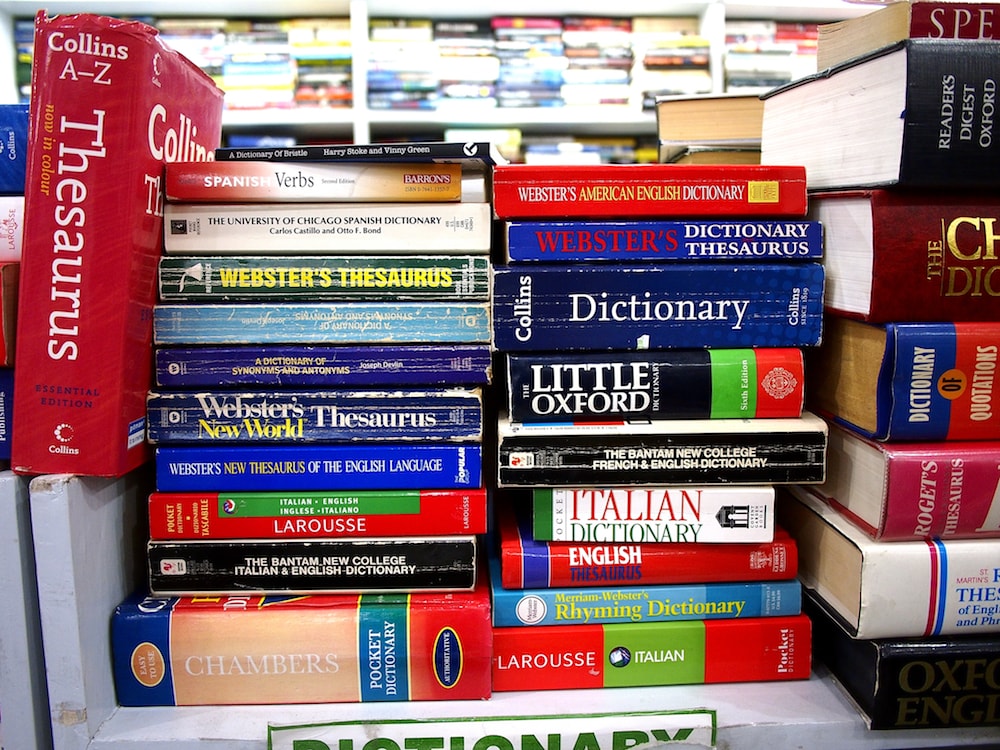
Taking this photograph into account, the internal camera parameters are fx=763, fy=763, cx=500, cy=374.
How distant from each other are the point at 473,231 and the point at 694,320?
0.26 meters

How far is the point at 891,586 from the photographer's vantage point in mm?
789

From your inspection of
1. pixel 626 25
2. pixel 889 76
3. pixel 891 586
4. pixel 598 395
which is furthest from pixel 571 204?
pixel 626 25

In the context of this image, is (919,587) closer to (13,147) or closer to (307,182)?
(307,182)

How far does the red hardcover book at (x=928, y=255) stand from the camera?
0.76 metres

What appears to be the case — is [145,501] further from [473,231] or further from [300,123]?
[300,123]

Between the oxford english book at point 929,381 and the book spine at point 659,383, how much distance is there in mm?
77

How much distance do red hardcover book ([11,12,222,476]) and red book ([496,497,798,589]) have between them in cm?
44

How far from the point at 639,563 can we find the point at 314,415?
0.40 metres

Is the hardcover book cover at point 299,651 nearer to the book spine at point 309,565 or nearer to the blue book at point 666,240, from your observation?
the book spine at point 309,565

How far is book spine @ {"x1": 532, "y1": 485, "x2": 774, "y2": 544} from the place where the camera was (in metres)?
0.85

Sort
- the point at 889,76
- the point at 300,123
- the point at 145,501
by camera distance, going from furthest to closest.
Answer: the point at 300,123 < the point at 145,501 < the point at 889,76

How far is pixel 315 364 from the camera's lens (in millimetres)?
828

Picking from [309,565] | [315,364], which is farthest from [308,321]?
[309,565]

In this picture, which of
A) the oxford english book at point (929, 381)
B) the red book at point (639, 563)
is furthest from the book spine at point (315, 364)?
the oxford english book at point (929, 381)
